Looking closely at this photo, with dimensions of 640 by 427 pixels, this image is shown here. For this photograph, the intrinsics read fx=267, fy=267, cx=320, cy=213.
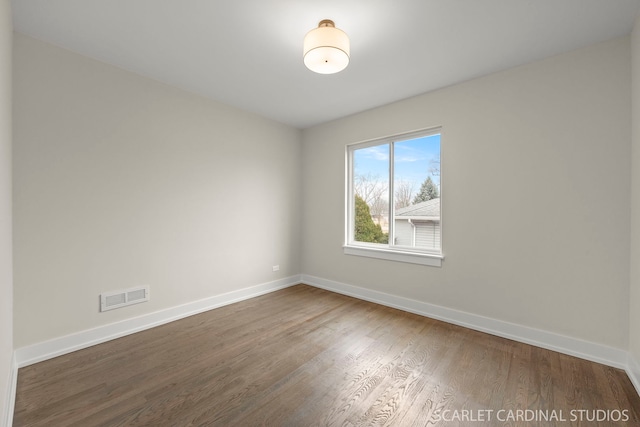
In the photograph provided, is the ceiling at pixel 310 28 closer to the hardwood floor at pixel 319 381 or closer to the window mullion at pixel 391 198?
the window mullion at pixel 391 198

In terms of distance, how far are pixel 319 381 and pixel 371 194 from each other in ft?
8.36

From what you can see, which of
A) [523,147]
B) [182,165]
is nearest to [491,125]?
[523,147]

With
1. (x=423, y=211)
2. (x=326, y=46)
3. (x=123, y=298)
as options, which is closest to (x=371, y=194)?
(x=423, y=211)

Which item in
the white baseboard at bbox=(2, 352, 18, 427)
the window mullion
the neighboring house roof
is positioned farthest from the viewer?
the window mullion

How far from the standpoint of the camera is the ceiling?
182 centimetres

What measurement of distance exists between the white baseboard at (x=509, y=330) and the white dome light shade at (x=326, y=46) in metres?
2.69

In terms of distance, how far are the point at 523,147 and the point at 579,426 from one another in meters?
2.12

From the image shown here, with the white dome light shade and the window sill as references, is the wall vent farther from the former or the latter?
the white dome light shade

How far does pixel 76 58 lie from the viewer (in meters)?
2.34

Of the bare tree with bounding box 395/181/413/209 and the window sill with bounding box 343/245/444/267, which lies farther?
the bare tree with bounding box 395/181/413/209

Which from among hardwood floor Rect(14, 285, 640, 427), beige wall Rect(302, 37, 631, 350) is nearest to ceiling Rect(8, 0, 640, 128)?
beige wall Rect(302, 37, 631, 350)

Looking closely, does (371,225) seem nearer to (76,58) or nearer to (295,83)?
(295,83)

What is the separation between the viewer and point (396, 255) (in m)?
3.36

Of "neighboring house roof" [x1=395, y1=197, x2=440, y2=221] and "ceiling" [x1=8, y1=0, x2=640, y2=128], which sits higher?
"ceiling" [x1=8, y1=0, x2=640, y2=128]
